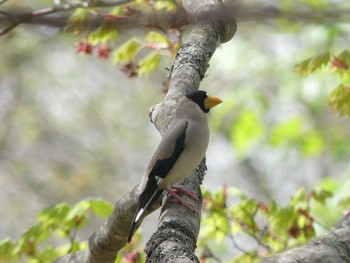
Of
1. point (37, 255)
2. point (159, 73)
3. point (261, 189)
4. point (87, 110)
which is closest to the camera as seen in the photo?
point (37, 255)

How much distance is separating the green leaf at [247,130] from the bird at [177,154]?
1.80 m

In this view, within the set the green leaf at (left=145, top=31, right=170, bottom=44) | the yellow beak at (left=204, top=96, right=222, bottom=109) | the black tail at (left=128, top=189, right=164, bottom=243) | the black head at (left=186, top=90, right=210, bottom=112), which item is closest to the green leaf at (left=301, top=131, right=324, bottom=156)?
the green leaf at (left=145, top=31, right=170, bottom=44)

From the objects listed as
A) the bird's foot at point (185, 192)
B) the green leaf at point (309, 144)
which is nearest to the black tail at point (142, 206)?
the bird's foot at point (185, 192)

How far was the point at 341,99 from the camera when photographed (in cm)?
347

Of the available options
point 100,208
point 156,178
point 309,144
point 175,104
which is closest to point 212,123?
point 309,144

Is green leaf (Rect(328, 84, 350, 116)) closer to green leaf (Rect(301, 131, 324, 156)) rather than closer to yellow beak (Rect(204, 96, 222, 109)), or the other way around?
yellow beak (Rect(204, 96, 222, 109))

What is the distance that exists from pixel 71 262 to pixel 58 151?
33.5 ft

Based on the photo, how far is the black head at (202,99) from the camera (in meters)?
3.14

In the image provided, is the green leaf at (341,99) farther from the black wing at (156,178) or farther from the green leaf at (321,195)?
the black wing at (156,178)

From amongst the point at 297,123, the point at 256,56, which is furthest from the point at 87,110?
the point at 297,123

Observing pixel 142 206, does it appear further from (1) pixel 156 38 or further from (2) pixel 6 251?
(1) pixel 156 38

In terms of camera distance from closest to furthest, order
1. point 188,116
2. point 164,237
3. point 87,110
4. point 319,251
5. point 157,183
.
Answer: point 319,251, point 164,237, point 157,183, point 188,116, point 87,110

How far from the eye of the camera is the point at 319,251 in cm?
179

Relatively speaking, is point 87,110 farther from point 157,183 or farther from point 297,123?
point 157,183
